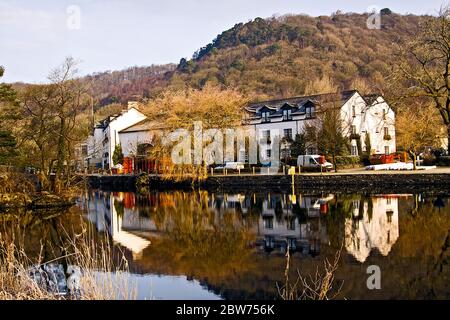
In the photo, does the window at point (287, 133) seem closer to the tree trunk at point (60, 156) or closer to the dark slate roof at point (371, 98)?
the dark slate roof at point (371, 98)

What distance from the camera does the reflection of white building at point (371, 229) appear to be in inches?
463

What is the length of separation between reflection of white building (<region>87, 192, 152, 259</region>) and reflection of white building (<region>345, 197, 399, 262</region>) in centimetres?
564

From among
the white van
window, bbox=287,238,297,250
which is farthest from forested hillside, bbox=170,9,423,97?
window, bbox=287,238,297,250

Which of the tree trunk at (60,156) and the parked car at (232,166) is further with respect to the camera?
the parked car at (232,166)

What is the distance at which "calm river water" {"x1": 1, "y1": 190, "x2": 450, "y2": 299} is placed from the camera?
353 inches

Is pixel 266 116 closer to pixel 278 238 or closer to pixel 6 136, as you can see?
pixel 6 136

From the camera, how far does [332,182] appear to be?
1194 inches

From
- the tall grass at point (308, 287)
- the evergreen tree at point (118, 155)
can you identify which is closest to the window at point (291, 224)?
the tall grass at point (308, 287)

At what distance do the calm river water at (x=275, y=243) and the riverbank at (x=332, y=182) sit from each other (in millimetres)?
4022

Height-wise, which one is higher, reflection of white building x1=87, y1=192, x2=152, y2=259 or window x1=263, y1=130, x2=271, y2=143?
window x1=263, y1=130, x2=271, y2=143

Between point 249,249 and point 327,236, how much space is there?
2.72m

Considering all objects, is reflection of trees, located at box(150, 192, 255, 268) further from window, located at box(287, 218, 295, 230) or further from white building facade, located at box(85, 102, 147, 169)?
white building facade, located at box(85, 102, 147, 169)

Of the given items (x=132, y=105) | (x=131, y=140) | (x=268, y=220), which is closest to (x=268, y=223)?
(x=268, y=220)
